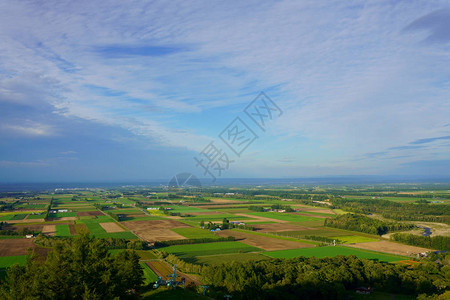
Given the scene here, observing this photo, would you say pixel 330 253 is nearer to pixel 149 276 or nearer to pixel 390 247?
pixel 390 247

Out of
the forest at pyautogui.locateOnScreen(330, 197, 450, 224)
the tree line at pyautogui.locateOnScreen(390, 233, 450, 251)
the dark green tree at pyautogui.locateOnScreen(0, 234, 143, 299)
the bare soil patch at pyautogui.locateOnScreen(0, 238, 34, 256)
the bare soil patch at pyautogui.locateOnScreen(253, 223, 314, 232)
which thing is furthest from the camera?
the forest at pyautogui.locateOnScreen(330, 197, 450, 224)

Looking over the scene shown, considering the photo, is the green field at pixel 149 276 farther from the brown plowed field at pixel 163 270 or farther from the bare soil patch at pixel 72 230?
the bare soil patch at pixel 72 230

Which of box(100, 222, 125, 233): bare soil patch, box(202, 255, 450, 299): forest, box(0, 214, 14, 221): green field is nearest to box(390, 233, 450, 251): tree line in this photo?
box(202, 255, 450, 299): forest

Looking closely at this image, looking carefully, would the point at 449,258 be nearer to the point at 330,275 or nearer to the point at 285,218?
the point at 330,275

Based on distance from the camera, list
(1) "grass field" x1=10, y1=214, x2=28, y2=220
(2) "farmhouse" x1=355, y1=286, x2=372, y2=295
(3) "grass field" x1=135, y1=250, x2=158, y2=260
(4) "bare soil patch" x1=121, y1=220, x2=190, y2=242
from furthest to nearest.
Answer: (1) "grass field" x1=10, y1=214, x2=28, y2=220, (4) "bare soil patch" x1=121, y1=220, x2=190, y2=242, (3) "grass field" x1=135, y1=250, x2=158, y2=260, (2) "farmhouse" x1=355, y1=286, x2=372, y2=295

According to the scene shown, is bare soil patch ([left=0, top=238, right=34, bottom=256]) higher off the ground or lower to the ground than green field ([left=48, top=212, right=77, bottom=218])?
higher

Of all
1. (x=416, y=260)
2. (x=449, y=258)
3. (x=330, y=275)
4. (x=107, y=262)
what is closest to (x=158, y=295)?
(x=107, y=262)

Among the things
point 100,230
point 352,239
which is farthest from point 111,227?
point 352,239

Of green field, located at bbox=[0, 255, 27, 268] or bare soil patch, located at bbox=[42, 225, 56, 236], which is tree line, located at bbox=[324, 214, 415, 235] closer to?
bare soil patch, located at bbox=[42, 225, 56, 236]
